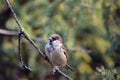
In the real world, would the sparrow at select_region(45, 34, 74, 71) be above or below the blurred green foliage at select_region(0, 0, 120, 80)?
below

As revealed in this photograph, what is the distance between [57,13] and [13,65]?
1.25 meters

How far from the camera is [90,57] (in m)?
5.28

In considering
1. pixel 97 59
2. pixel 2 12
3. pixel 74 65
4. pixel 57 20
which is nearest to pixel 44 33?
pixel 57 20

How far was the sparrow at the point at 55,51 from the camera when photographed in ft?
11.0

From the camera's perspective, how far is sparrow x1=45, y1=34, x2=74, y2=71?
335 cm

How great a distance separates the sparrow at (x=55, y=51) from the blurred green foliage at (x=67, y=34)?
26.7 inches

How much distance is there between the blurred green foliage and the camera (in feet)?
14.5

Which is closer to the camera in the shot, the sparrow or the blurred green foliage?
the sparrow

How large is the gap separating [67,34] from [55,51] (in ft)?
3.15

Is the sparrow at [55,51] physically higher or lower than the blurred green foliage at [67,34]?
lower

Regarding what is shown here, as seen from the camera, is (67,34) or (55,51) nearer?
(55,51)

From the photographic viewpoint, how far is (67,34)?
439 cm

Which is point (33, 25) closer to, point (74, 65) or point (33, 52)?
point (33, 52)

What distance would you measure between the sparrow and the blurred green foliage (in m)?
0.68
